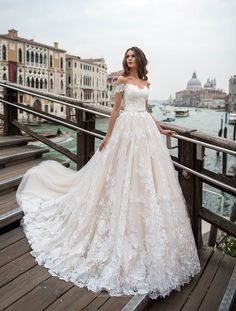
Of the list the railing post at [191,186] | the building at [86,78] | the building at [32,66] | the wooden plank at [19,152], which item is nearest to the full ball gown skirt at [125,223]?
the railing post at [191,186]

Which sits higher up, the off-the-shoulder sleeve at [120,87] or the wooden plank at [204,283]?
the off-the-shoulder sleeve at [120,87]

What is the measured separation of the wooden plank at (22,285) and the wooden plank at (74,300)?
0.23 metres

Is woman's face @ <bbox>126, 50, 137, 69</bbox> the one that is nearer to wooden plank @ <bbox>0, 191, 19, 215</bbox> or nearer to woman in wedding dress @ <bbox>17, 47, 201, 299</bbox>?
woman in wedding dress @ <bbox>17, 47, 201, 299</bbox>

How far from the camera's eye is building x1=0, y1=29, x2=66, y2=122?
46.5 m

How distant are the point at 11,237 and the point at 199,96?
183 metres

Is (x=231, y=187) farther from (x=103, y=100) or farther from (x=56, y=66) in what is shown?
(x=103, y=100)

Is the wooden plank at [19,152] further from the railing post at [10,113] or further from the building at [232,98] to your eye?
the building at [232,98]

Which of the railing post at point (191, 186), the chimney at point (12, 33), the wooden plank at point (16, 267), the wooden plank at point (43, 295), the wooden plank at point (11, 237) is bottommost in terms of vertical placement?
the wooden plank at point (43, 295)

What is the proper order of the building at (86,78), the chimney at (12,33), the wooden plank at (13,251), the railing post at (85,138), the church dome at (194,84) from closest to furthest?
1. the wooden plank at (13,251)
2. the railing post at (85,138)
3. the chimney at (12,33)
4. the building at (86,78)
5. the church dome at (194,84)

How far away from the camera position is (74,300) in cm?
205

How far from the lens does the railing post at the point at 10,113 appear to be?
454 centimetres

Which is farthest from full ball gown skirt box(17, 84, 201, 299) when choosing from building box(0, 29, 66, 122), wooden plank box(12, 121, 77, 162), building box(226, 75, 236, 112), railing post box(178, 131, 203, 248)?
building box(226, 75, 236, 112)

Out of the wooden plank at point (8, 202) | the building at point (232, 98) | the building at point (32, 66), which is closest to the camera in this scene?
the wooden plank at point (8, 202)

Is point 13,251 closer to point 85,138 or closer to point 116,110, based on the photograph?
point 116,110
